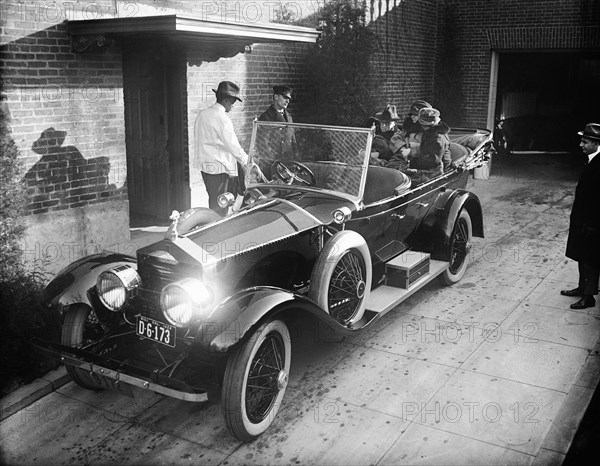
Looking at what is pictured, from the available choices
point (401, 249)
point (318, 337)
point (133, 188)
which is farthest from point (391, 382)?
point (133, 188)

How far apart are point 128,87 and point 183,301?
5.23 meters

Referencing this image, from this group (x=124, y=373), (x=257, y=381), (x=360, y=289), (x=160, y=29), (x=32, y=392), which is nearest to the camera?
(x=124, y=373)

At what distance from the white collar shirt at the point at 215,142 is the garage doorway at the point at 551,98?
1288 centimetres

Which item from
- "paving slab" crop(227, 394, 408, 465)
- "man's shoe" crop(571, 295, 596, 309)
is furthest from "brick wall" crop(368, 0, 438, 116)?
"paving slab" crop(227, 394, 408, 465)

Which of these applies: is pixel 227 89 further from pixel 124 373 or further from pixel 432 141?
pixel 124 373

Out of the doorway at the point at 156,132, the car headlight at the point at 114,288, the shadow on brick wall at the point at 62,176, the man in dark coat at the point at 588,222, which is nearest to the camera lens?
the car headlight at the point at 114,288

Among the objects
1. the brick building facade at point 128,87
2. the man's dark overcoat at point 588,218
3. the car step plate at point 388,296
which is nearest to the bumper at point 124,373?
the car step plate at point 388,296

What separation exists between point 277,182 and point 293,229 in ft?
2.72

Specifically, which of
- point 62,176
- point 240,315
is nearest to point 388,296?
point 240,315

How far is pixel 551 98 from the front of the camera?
1959cm

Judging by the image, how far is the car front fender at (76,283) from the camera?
13.9ft

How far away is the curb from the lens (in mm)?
4254

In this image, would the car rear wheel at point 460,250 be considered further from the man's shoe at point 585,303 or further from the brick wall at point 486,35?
the brick wall at point 486,35

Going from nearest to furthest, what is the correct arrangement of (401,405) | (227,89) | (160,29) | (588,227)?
(401,405), (588,227), (160,29), (227,89)
